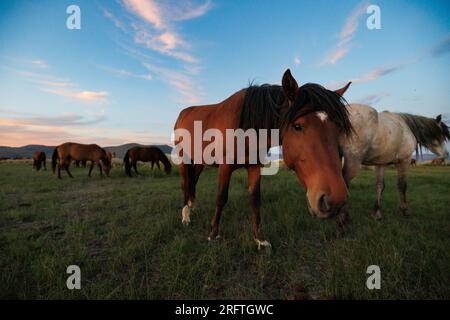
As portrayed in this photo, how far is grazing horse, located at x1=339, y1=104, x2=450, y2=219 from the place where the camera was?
4.00m

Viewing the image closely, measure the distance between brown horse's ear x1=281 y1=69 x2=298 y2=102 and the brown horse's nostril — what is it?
1.14 metres

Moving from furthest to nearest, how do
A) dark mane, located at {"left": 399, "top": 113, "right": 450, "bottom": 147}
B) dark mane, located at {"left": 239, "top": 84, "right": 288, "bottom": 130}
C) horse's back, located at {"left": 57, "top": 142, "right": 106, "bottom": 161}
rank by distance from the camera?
horse's back, located at {"left": 57, "top": 142, "right": 106, "bottom": 161} → dark mane, located at {"left": 399, "top": 113, "right": 450, "bottom": 147} → dark mane, located at {"left": 239, "top": 84, "right": 288, "bottom": 130}

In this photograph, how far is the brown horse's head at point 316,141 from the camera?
1.81 metres

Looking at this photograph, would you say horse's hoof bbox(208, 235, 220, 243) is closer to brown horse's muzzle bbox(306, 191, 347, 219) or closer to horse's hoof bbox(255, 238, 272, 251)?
horse's hoof bbox(255, 238, 272, 251)

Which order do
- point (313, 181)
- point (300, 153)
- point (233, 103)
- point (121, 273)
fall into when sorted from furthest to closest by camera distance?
point (233, 103) < point (121, 273) < point (300, 153) < point (313, 181)

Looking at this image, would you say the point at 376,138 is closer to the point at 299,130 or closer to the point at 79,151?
the point at 299,130

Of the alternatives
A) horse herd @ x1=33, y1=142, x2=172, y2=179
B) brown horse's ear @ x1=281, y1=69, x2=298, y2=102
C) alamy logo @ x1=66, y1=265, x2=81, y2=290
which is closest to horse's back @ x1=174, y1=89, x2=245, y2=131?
brown horse's ear @ x1=281, y1=69, x2=298, y2=102

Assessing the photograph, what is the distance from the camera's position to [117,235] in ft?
11.1

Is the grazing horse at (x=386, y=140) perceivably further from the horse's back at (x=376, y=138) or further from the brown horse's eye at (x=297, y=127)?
the brown horse's eye at (x=297, y=127)

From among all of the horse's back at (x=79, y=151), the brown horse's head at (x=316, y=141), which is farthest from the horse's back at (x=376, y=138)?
the horse's back at (x=79, y=151)

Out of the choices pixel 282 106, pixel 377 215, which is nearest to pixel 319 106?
pixel 282 106

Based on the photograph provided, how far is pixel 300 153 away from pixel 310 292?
54.5 inches

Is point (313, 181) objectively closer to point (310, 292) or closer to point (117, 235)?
point (310, 292)
